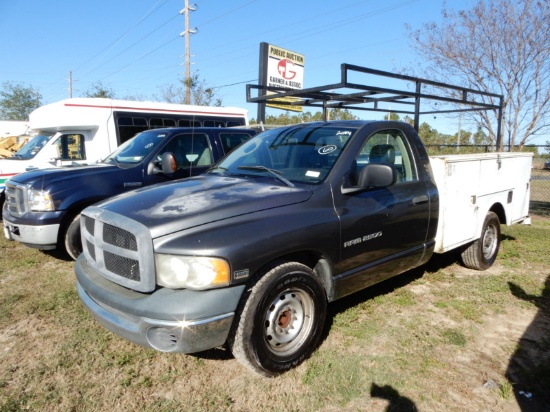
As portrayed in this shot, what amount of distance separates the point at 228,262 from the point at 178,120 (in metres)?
10.5

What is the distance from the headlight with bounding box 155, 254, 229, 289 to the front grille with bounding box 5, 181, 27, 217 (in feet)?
12.6

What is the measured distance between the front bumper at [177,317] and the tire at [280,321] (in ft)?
0.47

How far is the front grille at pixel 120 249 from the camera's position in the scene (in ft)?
8.12

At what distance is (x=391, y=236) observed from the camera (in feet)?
11.7

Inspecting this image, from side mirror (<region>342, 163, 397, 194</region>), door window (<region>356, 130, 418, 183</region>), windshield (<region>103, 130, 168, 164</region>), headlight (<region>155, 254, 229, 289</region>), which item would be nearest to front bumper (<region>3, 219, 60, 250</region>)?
windshield (<region>103, 130, 168, 164</region>)

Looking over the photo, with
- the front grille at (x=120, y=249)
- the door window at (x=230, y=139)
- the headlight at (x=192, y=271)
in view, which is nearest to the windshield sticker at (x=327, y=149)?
the headlight at (x=192, y=271)

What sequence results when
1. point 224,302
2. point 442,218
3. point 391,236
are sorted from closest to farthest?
point 224,302 → point 391,236 → point 442,218

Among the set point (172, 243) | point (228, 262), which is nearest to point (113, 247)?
point (172, 243)

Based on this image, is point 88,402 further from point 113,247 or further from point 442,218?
point 442,218

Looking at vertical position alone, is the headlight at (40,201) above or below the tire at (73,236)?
above

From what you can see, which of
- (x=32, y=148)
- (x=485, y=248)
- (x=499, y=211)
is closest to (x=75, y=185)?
(x=32, y=148)

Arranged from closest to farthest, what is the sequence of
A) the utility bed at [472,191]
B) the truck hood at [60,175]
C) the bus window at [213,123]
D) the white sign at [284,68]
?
1. the utility bed at [472,191]
2. the truck hood at [60,175]
3. the bus window at [213,123]
4. the white sign at [284,68]

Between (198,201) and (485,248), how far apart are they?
13.7 ft

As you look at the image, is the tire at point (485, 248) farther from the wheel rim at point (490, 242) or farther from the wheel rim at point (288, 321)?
the wheel rim at point (288, 321)
